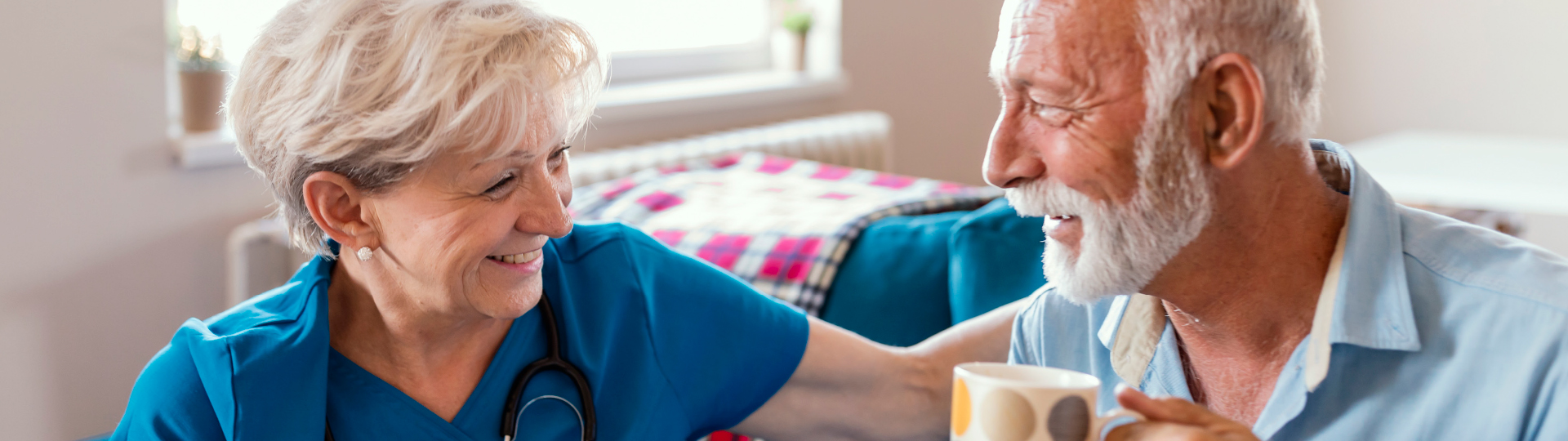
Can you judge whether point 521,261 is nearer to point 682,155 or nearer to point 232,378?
point 232,378

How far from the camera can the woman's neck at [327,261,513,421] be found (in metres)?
1.23

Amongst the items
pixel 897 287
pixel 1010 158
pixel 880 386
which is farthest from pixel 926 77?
pixel 1010 158

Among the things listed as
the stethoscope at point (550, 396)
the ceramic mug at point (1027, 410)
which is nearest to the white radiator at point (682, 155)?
the stethoscope at point (550, 396)

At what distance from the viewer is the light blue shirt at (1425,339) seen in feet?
2.73

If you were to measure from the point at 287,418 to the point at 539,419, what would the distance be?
26cm

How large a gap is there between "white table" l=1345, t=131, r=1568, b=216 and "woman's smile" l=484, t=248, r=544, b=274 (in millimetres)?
1743

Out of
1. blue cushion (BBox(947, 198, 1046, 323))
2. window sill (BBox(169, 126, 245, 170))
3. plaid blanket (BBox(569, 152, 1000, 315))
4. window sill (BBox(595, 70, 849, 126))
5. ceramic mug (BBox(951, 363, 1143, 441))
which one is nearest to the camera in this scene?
ceramic mug (BBox(951, 363, 1143, 441))

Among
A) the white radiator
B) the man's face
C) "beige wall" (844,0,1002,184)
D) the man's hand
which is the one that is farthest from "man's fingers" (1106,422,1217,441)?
"beige wall" (844,0,1002,184)

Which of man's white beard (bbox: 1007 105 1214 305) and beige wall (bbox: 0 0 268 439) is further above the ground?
man's white beard (bbox: 1007 105 1214 305)

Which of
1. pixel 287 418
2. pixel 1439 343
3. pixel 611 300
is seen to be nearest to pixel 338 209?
pixel 287 418

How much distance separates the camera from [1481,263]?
0.88 meters

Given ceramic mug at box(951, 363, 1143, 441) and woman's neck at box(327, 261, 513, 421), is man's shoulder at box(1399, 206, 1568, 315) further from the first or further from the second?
woman's neck at box(327, 261, 513, 421)

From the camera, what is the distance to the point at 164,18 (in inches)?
79.7

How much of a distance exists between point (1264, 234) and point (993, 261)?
2.48ft
